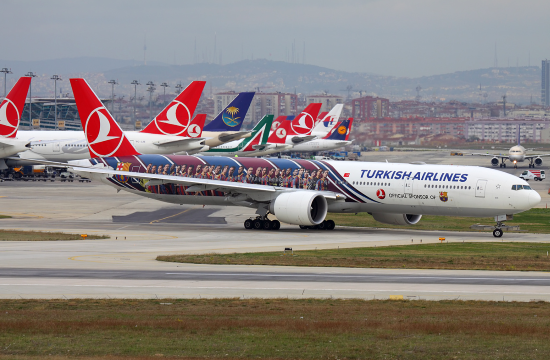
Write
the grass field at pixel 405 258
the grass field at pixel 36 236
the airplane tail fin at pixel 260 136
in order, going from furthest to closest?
the airplane tail fin at pixel 260 136
the grass field at pixel 36 236
the grass field at pixel 405 258

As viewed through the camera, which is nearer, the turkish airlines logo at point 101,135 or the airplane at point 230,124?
the turkish airlines logo at point 101,135

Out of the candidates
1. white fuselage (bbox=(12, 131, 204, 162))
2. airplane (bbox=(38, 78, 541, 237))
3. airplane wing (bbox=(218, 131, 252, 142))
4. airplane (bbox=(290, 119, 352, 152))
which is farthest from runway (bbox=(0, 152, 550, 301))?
airplane (bbox=(290, 119, 352, 152))

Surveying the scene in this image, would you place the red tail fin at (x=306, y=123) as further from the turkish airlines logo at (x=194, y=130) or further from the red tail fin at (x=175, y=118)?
the red tail fin at (x=175, y=118)

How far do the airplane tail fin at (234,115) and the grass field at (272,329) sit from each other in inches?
2700

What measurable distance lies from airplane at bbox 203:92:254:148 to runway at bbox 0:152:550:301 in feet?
120

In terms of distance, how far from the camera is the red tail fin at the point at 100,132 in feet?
184

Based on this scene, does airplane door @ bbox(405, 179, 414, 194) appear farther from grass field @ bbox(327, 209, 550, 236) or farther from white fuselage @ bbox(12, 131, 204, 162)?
white fuselage @ bbox(12, 131, 204, 162)

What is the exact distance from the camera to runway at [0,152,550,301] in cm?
2473

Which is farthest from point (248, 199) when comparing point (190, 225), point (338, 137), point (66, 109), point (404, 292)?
point (66, 109)

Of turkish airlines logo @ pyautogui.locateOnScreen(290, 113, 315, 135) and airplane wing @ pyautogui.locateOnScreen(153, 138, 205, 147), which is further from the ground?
turkish airlines logo @ pyautogui.locateOnScreen(290, 113, 315, 135)

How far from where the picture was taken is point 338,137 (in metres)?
152

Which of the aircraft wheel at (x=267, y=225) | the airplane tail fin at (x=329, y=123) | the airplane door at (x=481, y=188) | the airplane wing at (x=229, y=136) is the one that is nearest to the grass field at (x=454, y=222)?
the aircraft wheel at (x=267, y=225)

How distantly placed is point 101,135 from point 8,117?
102 ft

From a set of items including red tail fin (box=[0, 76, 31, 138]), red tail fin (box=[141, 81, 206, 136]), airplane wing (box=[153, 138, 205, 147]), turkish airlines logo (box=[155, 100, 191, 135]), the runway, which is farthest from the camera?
turkish airlines logo (box=[155, 100, 191, 135])
